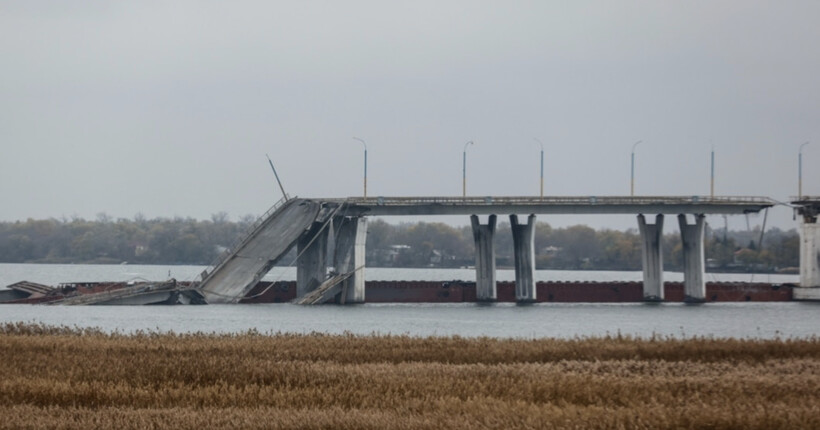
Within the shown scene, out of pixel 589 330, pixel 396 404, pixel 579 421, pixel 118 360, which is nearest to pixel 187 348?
pixel 118 360

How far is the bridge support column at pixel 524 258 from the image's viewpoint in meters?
102

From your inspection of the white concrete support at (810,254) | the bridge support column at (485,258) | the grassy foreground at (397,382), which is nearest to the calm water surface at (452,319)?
the bridge support column at (485,258)

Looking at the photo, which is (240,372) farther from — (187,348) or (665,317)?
(665,317)

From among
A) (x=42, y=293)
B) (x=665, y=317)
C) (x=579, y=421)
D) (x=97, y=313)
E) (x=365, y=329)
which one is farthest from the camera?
(x=42, y=293)

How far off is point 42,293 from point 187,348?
187ft

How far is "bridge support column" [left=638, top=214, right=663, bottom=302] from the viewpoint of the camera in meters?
104

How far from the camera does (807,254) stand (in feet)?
367

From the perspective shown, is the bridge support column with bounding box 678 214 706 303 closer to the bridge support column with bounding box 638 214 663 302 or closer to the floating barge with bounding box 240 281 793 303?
the bridge support column with bounding box 638 214 663 302

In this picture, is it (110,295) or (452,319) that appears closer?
(452,319)

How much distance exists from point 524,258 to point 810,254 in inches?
1021

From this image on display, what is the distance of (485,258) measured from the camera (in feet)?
336

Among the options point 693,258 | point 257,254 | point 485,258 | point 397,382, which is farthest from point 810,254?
point 397,382

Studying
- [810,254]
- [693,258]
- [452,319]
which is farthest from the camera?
[810,254]

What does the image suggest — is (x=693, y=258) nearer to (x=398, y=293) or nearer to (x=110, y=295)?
(x=398, y=293)
